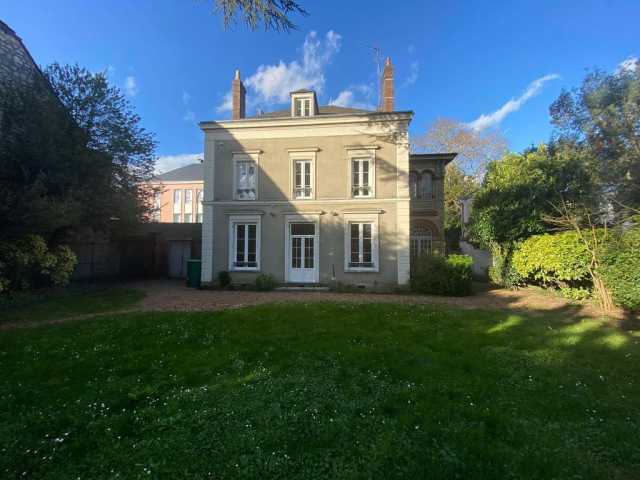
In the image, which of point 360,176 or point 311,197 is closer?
point 360,176

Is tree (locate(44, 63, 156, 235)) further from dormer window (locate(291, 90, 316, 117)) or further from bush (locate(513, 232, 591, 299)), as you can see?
bush (locate(513, 232, 591, 299))

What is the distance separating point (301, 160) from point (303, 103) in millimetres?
3011

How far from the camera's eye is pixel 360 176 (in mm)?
12375

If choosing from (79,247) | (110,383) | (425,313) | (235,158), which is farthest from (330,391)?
(79,247)

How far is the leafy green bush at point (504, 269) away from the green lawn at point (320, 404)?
6.51 meters

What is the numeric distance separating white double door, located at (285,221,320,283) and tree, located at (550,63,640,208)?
16.0m

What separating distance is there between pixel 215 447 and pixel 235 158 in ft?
39.5

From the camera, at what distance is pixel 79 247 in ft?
41.4

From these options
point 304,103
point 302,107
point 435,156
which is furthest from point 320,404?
point 435,156

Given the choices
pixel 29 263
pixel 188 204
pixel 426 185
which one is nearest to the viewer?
pixel 29 263

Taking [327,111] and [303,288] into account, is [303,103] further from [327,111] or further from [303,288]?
[303,288]

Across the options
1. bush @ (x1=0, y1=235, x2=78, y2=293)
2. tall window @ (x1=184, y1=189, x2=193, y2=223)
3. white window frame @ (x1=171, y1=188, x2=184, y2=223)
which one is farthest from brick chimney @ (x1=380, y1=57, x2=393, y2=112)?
white window frame @ (x1=171, y1=188, x2=184, y2=223)

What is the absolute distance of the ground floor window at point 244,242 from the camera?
1276 centimetres

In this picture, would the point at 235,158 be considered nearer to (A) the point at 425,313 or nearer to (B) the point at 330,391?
(A) the point at 425,313
